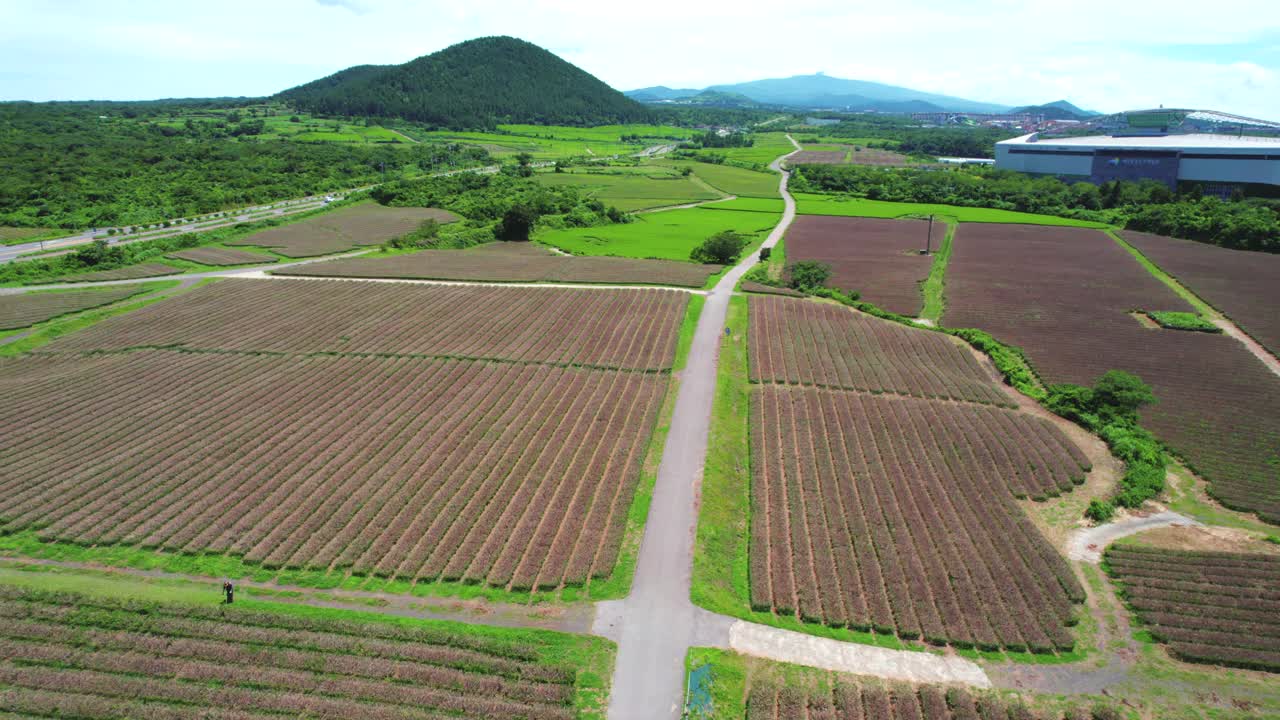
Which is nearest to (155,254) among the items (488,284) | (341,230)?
(341,230)

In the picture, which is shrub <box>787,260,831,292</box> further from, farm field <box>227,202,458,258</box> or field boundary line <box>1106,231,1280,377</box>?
farm field <box>227,202,458,258</box>

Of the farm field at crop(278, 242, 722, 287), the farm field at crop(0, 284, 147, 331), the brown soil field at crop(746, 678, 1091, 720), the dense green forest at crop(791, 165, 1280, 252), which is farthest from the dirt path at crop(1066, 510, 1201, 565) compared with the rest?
the farm field at crop(0, 284, 147, 331)

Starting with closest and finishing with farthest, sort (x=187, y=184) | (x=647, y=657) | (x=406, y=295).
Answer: (x=647, y=657)
(x=406, y=295)
(x=187, y=184)

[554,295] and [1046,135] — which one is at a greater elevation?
[1046,135]

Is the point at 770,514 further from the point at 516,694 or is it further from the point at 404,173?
the point at 404,173

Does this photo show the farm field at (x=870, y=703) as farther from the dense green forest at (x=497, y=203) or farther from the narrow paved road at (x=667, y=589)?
the dense green forest at (x=497, y=203)

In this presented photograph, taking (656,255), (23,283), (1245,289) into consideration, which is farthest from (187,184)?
(1245,289)
